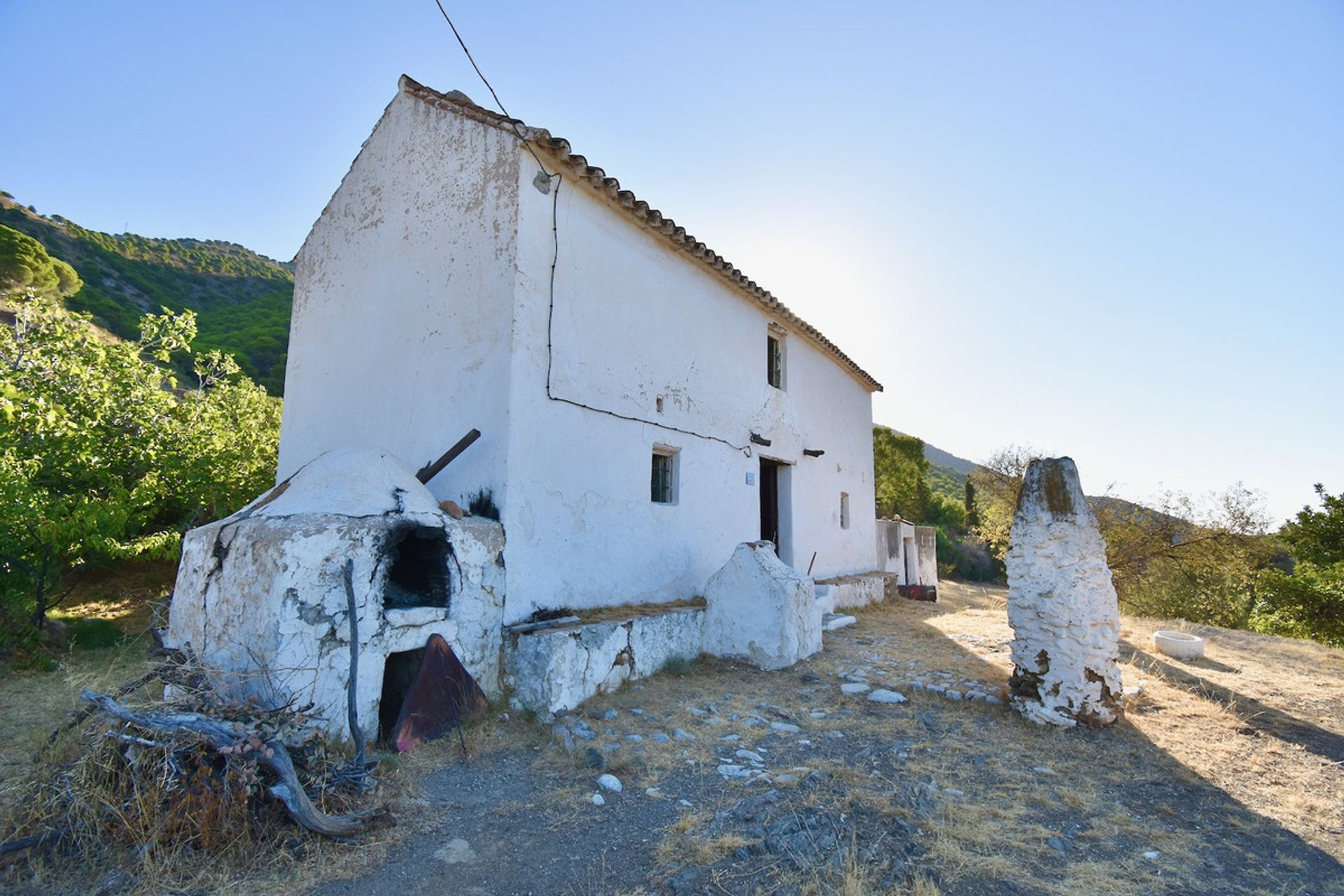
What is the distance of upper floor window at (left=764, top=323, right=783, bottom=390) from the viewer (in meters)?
11.4

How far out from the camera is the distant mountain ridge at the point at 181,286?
2839 centimetres

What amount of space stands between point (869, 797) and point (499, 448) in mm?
4270

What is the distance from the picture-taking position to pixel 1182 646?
8375 millimetres

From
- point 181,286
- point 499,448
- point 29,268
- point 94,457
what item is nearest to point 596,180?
point 499,448

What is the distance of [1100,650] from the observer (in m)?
5.63

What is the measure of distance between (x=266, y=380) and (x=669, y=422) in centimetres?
2494

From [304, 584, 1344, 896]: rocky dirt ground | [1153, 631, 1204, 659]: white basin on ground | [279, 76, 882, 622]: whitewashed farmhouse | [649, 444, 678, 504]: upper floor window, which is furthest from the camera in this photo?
[649, 444, 678, 504]: upper floor window

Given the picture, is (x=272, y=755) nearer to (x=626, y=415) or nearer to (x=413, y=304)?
(x=626, y=415)

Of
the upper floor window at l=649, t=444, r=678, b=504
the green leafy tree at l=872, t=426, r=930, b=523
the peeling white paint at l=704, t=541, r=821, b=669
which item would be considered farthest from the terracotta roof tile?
the green leafy tree at l=872, t=426, r=930, b=523

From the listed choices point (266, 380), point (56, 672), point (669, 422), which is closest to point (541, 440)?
point (669, 422)

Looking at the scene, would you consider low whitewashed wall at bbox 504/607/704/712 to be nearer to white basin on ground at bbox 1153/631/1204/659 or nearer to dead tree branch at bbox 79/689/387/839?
dead tree branch at bbox 79/689/387/839

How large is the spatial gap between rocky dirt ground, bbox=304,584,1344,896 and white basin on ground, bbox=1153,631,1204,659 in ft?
4.11

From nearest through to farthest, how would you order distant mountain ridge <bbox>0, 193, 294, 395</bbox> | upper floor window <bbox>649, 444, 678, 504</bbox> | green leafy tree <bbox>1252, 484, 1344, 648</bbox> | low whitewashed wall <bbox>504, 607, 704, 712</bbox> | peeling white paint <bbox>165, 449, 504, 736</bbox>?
peeling white paint <bbox>165, 449, 504, 736</bbox> → low whitewashed wall <bbox>504, 607, 704, 712</bbox> → upper floor window <bbox>649, 444, 678, 504</bbox> → green leafy tree <bbox>1252, 484, 1344, 648</bbox> → distant mountain ridge <bbox>0, 193, 294, 395</bbox>

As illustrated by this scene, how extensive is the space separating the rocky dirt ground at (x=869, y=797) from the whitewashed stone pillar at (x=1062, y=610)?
0.27 m
